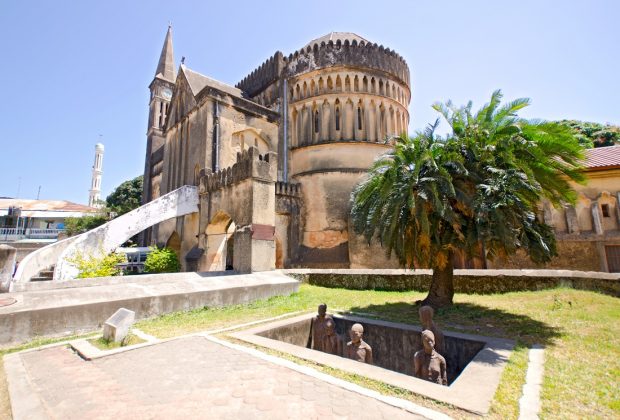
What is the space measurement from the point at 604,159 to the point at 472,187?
49.2 ft

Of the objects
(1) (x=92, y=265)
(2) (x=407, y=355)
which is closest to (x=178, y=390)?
(2) (x=407, y=355)

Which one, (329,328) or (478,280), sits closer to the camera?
(329,328)

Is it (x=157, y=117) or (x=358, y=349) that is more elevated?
(x=157, y=117)

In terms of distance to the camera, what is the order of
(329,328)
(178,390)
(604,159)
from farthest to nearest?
(604,159)
(329,328)
(178,390)

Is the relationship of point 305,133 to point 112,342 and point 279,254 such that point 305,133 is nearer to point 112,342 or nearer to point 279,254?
point 279,254

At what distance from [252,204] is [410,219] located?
6.16m

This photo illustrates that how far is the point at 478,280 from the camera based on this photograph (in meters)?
10.9

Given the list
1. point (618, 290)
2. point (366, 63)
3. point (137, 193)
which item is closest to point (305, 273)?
point (618, 290)

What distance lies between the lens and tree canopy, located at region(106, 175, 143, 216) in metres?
41.1

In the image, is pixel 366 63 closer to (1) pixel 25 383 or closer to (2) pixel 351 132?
(2) pixel 351 132

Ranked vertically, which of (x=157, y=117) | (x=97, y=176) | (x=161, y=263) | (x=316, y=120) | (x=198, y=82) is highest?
(x=97, y=176)

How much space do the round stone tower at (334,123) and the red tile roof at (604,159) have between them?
10707mm

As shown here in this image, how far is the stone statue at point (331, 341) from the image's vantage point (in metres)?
6.36

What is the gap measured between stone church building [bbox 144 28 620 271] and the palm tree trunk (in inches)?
326
